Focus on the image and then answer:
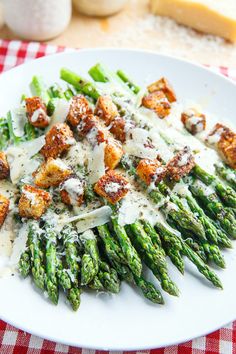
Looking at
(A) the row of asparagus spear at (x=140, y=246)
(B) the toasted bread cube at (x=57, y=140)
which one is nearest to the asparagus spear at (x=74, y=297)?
(A) the row of asparagus spear at (x=140, y=246)

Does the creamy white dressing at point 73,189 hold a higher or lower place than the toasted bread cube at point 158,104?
lower

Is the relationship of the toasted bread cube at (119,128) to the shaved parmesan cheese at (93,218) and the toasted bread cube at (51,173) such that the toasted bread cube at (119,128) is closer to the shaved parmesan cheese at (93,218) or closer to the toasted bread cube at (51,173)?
→ the toasted bread cube at (51,173)

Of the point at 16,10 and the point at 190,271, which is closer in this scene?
the point at 190,271

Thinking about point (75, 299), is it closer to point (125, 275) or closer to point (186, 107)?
point (125, 275)

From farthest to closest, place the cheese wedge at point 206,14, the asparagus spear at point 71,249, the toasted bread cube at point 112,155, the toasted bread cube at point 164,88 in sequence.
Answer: the cheese wedge at point 206,14 < the toasted bread cube at point 164,88 < the toasted bread cube at point 112,155 < the asparagus spear at point 71,249

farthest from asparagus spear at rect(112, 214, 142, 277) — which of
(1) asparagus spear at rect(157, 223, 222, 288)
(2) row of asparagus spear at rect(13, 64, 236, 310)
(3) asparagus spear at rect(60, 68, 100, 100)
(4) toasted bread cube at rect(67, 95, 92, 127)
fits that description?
(3) asparagus spear at rect(60, 68, 100, 100)

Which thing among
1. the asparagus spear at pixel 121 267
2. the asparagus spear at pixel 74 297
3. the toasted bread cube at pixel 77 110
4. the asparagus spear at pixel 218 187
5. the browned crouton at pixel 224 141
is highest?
the browned crouton at pixel 224 141

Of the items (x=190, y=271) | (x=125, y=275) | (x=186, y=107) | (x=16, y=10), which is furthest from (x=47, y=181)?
(x=16, y=10)
